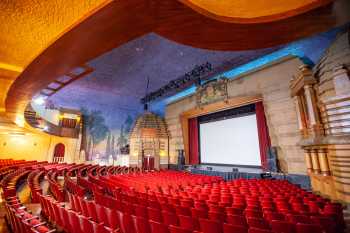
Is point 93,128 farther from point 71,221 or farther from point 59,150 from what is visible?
point 71,221

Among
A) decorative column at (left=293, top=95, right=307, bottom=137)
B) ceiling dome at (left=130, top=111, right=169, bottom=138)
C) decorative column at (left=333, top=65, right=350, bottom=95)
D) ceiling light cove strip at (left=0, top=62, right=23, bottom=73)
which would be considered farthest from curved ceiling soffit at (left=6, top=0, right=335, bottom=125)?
ceiling dome at (left=130, top=111, right=169, bottom=138)

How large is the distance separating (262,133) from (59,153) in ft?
59.3

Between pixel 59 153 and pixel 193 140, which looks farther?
pixel 59 153

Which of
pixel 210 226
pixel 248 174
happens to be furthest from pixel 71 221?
pixel 248 174

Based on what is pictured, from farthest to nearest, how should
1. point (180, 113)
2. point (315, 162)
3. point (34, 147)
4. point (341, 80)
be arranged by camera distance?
point (180, 113)
point (34, 147)
point (315, 162)
point (341, 80)

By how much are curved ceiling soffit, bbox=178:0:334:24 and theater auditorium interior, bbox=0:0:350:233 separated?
0.8 inches

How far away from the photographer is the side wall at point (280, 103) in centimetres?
861

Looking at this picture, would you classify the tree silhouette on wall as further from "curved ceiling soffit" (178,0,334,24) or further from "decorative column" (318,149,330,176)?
"curved ceiling soffit" (178,0,334,24)

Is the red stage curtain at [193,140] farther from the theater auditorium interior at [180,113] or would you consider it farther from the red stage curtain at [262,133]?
the red stage curtain at [262,133]

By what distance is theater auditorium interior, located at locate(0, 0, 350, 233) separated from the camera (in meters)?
2.20

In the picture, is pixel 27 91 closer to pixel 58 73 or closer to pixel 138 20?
pixel 58 73

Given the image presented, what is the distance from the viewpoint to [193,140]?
614 inches

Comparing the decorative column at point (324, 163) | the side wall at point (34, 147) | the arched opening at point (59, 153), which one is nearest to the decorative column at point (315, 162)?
the decorative column at point (324, 163)

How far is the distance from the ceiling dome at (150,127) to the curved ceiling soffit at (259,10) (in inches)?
594
